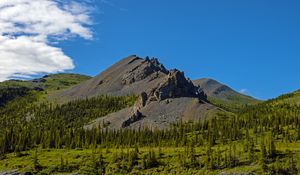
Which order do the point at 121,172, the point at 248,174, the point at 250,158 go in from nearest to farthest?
the point at 248,174
the point at 250,158
the point at 121,172

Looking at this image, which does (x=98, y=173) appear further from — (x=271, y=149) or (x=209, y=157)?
(x=271, y=149)

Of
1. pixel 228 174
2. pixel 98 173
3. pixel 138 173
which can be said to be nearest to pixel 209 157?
pixel 228 174

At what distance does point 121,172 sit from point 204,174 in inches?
1489

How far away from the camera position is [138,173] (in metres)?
194

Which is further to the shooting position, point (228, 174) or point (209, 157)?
point (209, 157)

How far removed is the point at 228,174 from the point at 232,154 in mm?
24672

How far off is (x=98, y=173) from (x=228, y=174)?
5790cm

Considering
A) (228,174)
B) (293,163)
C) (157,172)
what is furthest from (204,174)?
(293,163)

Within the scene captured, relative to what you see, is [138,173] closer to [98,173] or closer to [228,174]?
[98,173]

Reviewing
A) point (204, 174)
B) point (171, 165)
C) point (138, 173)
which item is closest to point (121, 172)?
point (138, 173)

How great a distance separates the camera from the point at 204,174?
180 meters

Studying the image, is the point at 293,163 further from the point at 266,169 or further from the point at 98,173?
the point at 98,173

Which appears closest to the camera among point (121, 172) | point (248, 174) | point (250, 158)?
point (248, 174)

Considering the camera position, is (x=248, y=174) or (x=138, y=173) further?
(x=138, y=173)
